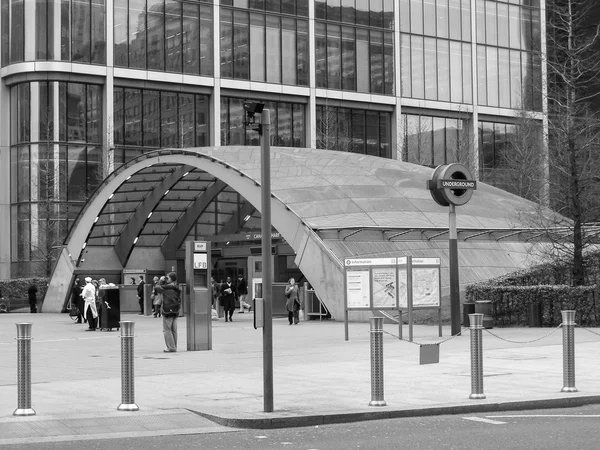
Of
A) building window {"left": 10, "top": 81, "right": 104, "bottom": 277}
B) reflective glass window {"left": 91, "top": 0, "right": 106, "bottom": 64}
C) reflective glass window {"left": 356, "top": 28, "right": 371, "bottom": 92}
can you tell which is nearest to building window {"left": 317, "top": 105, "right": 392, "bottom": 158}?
reflective glass window {"left": 356, "top": 28, "right": 371, "bottom": 92}

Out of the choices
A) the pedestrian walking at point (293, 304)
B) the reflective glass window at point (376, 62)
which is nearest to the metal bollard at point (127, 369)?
the pedestrian walking at point (293, 304)

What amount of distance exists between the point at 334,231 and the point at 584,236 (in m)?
7.76

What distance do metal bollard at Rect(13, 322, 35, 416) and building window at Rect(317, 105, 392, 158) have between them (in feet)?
179

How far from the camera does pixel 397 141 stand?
68.4 meters

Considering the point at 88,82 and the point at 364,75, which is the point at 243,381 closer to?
the point at 88,82

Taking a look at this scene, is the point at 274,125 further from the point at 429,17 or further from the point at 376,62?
the point at 429,17

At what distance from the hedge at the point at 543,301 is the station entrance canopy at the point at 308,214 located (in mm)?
5845

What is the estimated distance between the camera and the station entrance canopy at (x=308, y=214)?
33719mm

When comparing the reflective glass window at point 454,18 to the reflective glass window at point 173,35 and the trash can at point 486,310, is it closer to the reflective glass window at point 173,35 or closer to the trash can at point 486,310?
the reflective glass window at point 173,35

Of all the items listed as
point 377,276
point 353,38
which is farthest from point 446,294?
point 353,38

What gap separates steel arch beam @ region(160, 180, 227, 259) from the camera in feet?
153

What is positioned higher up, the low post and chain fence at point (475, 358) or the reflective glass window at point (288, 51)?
the reflective glass window at point (288, 51)

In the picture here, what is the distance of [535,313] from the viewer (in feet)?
86.3

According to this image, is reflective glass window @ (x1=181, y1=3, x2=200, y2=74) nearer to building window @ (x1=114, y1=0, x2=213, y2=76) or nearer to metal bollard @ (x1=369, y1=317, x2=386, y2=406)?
building window @ (x1=114, y1=0, x2=213, y2=76)
